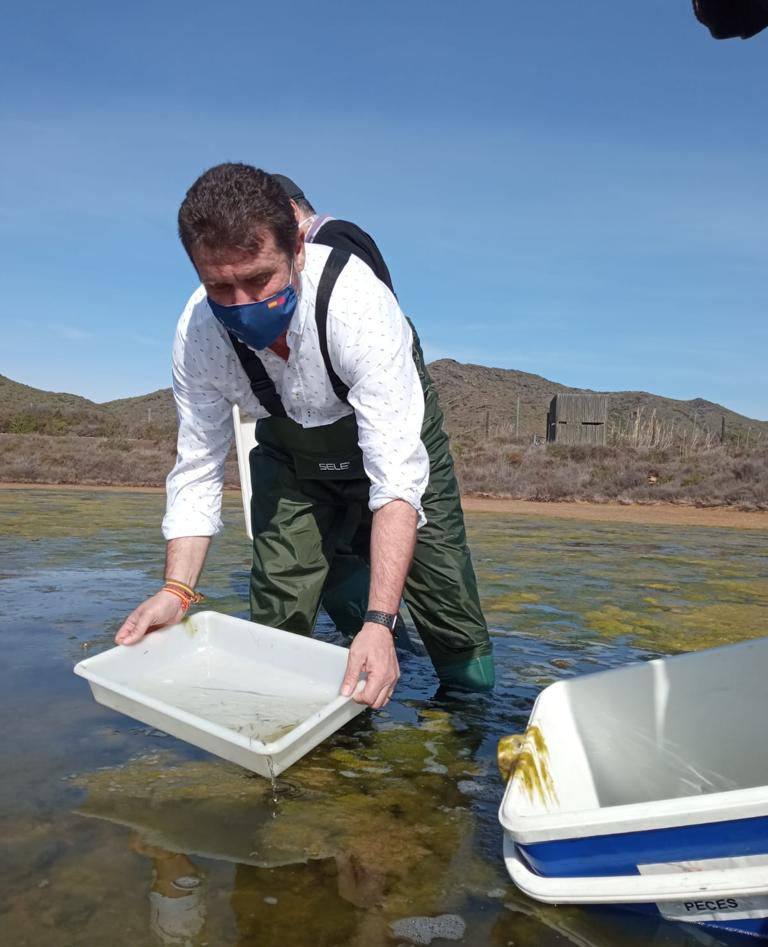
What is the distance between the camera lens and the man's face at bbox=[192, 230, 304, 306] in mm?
2166

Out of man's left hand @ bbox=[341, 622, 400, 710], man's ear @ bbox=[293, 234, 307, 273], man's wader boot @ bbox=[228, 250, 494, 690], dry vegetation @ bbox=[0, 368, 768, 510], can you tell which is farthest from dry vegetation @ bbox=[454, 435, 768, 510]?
man's left hand @ bbox=[341, 622, 400, 710]

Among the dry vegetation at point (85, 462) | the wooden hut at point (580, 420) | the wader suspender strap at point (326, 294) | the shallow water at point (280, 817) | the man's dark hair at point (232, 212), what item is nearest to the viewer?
the shallow water at point (280, 817)

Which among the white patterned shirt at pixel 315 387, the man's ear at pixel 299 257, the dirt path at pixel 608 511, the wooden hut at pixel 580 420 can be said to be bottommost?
the dirt path at pixel 608 511

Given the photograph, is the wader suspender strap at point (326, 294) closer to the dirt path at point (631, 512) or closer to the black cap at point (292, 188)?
the black cap at point (292, 188)

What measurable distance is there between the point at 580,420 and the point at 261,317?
1722 cm

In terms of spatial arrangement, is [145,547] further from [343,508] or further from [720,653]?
[720,653]

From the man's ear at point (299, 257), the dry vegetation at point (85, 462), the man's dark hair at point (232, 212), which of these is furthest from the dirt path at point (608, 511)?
the man's dark hair at point (232, 212)

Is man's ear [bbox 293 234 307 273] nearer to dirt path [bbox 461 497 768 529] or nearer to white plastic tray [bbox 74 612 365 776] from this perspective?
white plastic tray [bbox 74 612 365 776]

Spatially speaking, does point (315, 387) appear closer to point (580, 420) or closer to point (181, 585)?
point (181, 585)

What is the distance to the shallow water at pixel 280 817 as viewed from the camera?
172 cm

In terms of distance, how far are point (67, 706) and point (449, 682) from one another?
1338mm

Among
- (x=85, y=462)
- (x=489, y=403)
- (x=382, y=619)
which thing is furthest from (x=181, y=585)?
(x=489, y=403)

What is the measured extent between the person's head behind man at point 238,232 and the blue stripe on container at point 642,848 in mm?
1468

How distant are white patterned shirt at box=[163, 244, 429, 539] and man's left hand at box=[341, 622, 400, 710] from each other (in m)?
0.38
